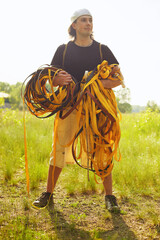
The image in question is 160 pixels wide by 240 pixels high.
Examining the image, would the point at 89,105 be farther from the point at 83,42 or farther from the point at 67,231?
the point at 67,231

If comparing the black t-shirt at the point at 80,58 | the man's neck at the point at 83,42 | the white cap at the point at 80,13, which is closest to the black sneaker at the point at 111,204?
the black t-shirt at the point at 80,58

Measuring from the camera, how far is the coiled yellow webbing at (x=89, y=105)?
7.95 feet

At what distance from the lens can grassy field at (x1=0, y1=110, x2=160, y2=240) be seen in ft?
7.55

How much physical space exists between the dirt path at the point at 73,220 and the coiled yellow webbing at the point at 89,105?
473 mm

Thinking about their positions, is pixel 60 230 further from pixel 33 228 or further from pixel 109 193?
pixel 109 193

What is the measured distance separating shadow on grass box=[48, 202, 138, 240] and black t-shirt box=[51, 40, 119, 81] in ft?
4.87

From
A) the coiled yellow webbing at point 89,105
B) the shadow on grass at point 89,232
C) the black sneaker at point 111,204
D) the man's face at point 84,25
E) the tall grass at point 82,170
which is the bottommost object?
the shadow on grass at point 89,232

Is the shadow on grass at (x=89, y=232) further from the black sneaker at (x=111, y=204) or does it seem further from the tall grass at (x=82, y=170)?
the tall grass at (x=82, y=170)

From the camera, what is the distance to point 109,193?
288cm

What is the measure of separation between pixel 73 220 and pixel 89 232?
0.28 m

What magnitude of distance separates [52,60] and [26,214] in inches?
64.9

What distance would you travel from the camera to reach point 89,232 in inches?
91.3

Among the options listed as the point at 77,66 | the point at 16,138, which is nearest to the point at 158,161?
the point at 77,66

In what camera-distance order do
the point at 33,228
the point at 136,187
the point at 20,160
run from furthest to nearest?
the point at 20,160 → the point at 136,187 → the point at 33,228
